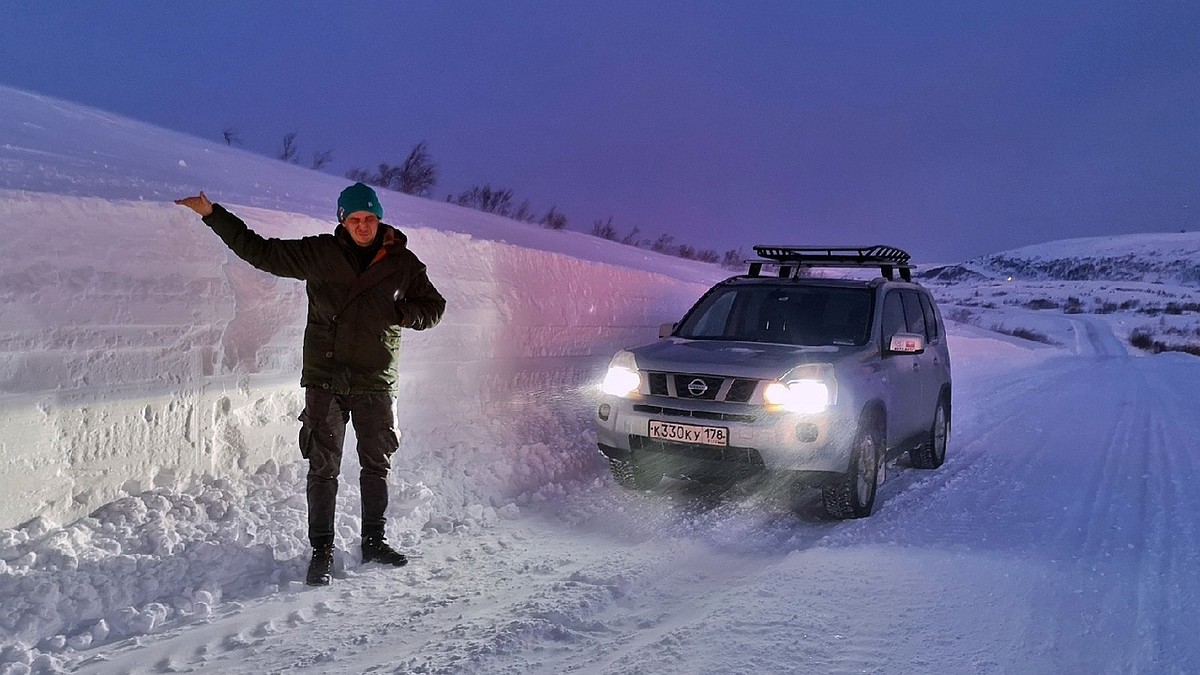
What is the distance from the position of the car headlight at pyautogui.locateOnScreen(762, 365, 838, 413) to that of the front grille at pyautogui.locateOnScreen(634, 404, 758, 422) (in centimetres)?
19

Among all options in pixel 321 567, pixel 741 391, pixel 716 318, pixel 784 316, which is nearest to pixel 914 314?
pixel 784 316

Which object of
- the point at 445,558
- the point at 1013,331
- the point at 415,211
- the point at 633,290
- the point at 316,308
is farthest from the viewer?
the point at 1013,331

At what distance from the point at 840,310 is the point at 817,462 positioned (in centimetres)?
175

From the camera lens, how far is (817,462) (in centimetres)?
556

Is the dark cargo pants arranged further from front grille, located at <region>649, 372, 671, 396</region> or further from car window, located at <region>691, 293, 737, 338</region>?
car window, located at <region>691, 293, 737, 338</region>

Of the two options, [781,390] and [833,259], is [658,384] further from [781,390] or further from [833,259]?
[833,259]

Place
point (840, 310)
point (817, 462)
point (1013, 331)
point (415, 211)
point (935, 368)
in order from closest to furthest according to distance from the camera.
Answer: point (817, 462), point (840, 310), point (935, 368), point (415, 211), point (1013, 331)

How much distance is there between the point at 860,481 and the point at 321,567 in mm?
3560

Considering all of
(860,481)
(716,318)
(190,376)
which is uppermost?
(716,318)

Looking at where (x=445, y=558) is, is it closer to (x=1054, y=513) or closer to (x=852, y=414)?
(x=852, y=414)

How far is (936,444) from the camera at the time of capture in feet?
26.1

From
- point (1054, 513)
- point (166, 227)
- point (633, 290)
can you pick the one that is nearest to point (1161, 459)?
point (1054, 513)

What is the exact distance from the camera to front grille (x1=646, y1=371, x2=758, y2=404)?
225 inches

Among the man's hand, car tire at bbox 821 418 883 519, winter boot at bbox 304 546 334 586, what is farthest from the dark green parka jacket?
car tire at bbox 821 418 883 519
